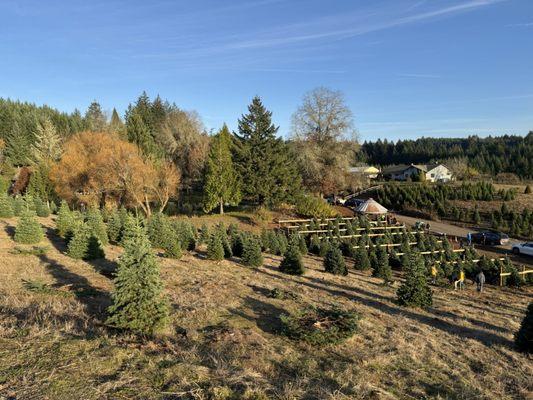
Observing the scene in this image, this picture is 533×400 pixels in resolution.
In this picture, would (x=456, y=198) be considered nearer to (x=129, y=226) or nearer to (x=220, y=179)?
(x=220, y=179)

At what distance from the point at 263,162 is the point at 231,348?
115ft

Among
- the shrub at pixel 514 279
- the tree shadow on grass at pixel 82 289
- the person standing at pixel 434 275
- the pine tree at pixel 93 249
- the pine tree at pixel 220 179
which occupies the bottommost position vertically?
the shrub at pixel 514 279

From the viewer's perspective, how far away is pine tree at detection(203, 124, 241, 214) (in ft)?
135

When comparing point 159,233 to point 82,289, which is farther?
point 159,233

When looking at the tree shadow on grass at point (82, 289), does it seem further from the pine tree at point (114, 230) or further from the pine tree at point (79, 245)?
the pine tree at point (114, 230)

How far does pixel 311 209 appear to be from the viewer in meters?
43.2

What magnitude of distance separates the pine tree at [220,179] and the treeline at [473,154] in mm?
71493

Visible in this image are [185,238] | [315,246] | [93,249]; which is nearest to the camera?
[93,249]

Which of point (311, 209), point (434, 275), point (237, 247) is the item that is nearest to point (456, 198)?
point (311, 209)

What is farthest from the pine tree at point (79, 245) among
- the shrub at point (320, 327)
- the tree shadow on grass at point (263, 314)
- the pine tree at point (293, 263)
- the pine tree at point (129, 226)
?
the shrub at point (320, 327)

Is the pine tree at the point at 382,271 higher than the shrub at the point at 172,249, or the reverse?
the shrub at the point at 172,249

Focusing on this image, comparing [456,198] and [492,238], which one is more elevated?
[456,198]

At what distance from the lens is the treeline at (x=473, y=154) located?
9444 centimetres

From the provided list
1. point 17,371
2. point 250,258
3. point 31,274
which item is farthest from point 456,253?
point 17,371
